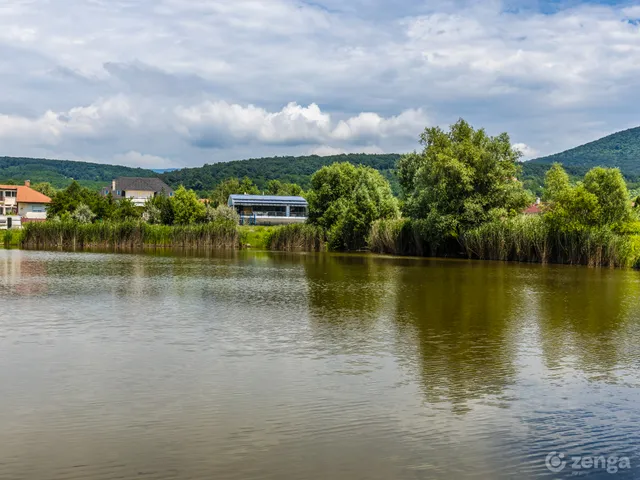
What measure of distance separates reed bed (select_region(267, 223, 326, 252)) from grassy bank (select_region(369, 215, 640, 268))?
36.9 feet

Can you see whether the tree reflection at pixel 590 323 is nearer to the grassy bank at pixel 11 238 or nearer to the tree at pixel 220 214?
the grassy bank at pixel 11 238

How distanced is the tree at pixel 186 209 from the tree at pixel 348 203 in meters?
20.0

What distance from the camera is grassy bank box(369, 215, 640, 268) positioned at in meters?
43.6

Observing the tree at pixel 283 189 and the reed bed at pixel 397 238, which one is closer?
the reed bed at pixel 397 238

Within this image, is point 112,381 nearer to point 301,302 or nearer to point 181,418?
point 181,418

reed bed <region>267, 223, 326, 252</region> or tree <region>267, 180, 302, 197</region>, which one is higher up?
tree <region>267, 180, 302, 197</region>

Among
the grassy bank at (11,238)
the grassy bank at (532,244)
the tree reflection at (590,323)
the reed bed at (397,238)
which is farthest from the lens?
the grassy bank at (11,238)

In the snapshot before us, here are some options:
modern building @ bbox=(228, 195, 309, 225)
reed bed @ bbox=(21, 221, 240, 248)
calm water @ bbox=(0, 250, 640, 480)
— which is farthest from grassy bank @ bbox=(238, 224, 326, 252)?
modern building @ bbox=(228, 195, 309, 225)

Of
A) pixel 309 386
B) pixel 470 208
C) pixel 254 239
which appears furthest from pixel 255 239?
pixel 309 386

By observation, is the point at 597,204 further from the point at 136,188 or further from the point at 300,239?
the point at 136,188

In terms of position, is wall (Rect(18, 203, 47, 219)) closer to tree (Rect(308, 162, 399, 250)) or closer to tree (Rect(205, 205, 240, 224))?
tree (Rect(205, 205, 240, 224))

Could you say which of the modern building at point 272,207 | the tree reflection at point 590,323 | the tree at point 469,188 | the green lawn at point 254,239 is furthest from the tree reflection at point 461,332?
the modern building at point 272,207

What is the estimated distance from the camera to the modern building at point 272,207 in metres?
121

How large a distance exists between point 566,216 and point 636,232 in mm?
4493
